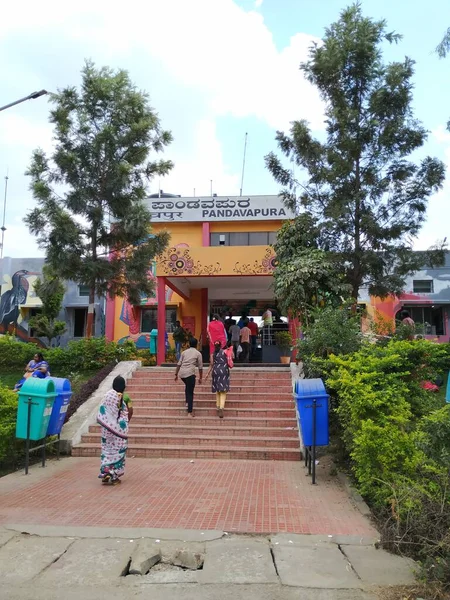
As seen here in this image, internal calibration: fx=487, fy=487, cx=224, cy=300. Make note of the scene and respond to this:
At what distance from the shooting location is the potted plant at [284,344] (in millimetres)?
16344

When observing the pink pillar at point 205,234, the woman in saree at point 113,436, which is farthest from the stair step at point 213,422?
the pink pillar at point 205,234

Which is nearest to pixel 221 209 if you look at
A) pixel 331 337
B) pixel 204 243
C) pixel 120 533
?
pixel 204 243

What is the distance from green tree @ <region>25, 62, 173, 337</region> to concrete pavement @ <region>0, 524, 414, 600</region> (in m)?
9.94

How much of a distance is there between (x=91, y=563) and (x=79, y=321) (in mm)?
22590

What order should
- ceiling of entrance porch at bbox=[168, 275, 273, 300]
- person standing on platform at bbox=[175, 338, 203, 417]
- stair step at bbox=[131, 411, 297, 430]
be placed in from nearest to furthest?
stair step at bbox=[131, 411, 297, 430] < person standing on platform at bbox=[175, 338, 203, 417] < ceiling of entrance porch at bbox=[168, 275, 273, 300]

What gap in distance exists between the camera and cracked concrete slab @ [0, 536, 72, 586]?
12.2 feet

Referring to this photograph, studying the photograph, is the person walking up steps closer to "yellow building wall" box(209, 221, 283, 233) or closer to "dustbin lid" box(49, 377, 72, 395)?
"dustbin lid" box(49, 377, 72, 395)

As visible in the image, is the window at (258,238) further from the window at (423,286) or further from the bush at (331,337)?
the bush at (331,337)

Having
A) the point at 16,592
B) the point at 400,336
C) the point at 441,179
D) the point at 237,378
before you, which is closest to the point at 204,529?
the point at 16,592

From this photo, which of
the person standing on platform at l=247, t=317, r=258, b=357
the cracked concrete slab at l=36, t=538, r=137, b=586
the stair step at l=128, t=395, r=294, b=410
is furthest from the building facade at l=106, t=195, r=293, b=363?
the cracked concrete slab at l=36, t=538, r=137, b=586

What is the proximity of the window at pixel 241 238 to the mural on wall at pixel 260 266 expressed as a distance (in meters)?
6.94

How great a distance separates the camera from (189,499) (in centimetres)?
568

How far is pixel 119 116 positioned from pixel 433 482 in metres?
13.0

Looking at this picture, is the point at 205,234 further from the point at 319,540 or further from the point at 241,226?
the point at 319,540
